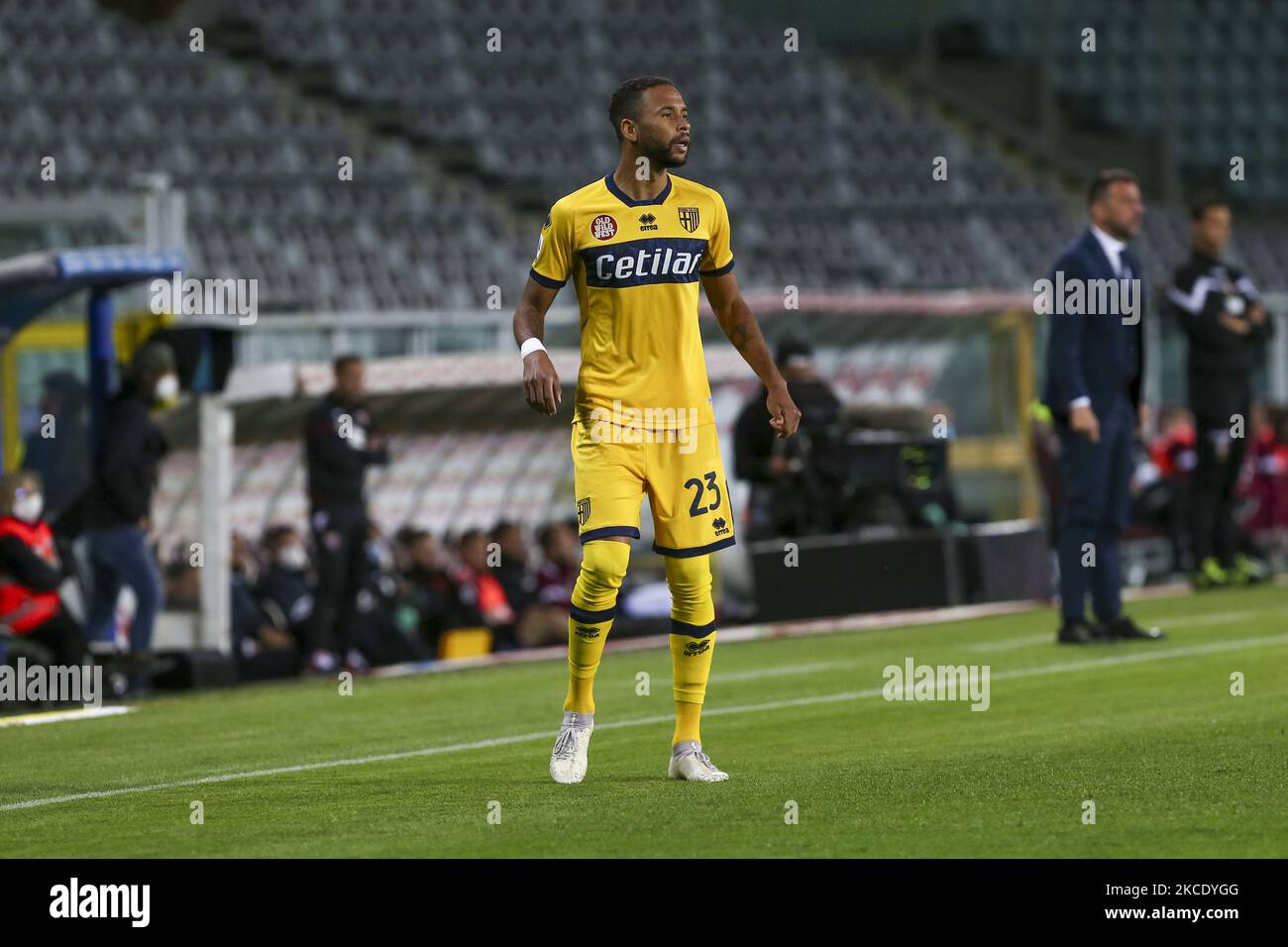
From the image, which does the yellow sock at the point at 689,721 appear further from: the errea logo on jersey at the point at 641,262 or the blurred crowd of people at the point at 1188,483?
the blurred crowd of people at the point at 1188,483

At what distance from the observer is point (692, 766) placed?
7.11 m

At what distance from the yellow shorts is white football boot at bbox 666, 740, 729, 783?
60 centimetres

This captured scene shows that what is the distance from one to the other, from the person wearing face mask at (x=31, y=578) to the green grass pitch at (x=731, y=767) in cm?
67

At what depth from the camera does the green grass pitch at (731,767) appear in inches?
232

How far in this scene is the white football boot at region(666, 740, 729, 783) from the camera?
23.3 ft

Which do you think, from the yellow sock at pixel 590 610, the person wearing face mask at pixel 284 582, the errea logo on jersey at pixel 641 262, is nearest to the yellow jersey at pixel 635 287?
the errea logo on jersey at pixel 641 262

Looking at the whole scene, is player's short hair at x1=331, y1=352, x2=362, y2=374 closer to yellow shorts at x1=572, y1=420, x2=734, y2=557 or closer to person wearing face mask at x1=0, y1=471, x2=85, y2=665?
person wearing face mask at x1=0, y1=471, x2=85, y2=665

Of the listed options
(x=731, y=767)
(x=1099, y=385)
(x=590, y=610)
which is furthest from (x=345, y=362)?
(x=590, y=610)

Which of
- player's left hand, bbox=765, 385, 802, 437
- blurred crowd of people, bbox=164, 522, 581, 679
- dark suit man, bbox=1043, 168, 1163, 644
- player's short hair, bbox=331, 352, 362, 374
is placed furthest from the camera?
blurred crowd of people, bbox=164, 522, 581, 679

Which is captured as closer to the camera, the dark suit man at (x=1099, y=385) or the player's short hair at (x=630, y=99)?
the player's short hair at (x=630, y=99)

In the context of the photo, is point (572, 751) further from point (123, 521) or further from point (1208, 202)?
point (1208, 202)

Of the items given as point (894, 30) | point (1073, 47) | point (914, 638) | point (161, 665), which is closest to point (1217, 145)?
point (1073, 47)

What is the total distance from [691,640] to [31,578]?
202 inches

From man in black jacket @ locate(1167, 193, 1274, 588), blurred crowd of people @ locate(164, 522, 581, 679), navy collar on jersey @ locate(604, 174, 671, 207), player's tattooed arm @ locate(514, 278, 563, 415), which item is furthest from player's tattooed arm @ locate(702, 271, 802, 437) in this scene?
man in black jacket @ locate(1167, 193, 1274, 588)
